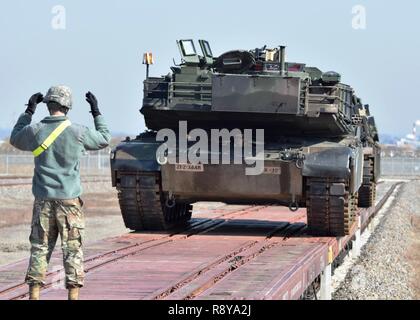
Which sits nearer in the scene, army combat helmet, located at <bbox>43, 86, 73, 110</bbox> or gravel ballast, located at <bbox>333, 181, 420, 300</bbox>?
army combat helmet, located at <bbox>43, 86, 73, 110</bbox>

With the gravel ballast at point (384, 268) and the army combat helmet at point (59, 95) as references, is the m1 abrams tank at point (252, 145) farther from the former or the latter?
the army combat helmet at point (59, 95)

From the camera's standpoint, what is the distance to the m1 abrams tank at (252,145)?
13.9m

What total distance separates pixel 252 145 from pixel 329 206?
4.93 feet

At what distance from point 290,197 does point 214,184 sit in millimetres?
1137

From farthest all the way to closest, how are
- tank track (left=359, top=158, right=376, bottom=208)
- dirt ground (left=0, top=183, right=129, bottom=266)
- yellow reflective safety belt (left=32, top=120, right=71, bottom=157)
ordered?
tank track (left=359, top=158, right=376, bottom=208)
dirt ground (left=0, top=183, right=129, bottom=266)
yellow reflective safety belt (left=32, top=120, right=71, bottom=157)

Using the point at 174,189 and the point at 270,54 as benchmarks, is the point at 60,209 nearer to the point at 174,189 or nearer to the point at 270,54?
the point at 174,189

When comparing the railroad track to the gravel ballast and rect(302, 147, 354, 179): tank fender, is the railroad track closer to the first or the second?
the gravel ballast

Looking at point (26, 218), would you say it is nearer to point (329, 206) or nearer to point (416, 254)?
point (416, 254)

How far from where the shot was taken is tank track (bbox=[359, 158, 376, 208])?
21916 mm

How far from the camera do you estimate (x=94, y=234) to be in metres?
20.8

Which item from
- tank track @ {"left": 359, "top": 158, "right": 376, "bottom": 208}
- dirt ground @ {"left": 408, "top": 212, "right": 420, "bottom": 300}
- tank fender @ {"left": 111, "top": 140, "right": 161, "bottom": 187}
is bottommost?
dirt ground @ {"left": 408, "top": 212, "right": 420, "bottom": 300}

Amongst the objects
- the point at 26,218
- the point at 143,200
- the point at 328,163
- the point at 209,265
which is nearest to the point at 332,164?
the point at 328,163

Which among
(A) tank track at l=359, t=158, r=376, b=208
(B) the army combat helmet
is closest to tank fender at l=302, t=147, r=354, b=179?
(B) the army combat helmet

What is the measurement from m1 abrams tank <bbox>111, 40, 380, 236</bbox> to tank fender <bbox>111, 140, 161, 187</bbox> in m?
0.01
